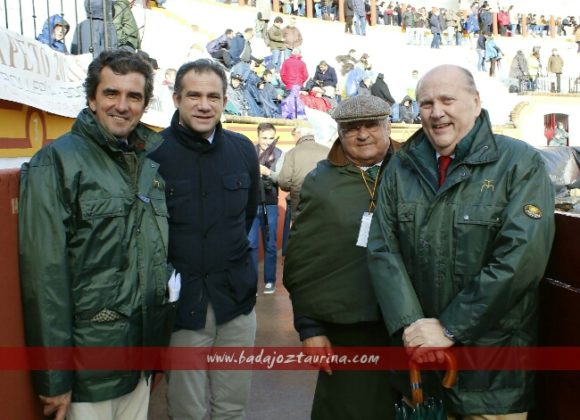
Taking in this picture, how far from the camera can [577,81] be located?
108 feet

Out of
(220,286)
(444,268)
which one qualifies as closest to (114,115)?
(220,286)

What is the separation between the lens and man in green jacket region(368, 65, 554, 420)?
215 cm

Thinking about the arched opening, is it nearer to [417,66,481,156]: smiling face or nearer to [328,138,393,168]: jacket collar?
[328,138,393,168]: jacket collar

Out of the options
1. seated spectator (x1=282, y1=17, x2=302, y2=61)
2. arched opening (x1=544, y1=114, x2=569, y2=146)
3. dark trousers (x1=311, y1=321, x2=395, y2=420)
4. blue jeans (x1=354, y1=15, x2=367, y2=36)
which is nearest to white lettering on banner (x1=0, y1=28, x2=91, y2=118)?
Result: dark trousers (x1=311, y1=321, x2=395, y2=420)

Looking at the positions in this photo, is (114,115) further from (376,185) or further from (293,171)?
(293,171)

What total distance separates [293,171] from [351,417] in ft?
14.0

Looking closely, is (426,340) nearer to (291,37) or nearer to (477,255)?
(477,255)

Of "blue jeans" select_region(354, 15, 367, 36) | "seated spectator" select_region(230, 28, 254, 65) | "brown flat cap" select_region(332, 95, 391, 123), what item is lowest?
"brown flat cap" select_region(332, 95, 391, 123)

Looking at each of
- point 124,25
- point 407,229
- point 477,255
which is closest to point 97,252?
point 407,229

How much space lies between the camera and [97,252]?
2.38 meters

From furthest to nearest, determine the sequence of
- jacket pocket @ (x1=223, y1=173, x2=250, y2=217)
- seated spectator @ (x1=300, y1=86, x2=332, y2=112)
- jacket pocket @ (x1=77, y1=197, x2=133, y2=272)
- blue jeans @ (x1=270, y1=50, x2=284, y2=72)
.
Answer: blue jeans @ (x1=270, y1=50, x2=284, y2=72), seated spectator @ (x1=300, y1=86, x2=332, y2=112), jacket pocket @ (x1=223, y1=173, x2=250, y2=217), jacket pocket @ (x1=77, y1=197, x2=133, y2=272)

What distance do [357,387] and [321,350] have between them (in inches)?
9.4

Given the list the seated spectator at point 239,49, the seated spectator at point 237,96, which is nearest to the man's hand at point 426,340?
the seated spectator at point 237,96

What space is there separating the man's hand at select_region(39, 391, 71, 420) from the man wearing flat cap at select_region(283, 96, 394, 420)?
44.7 inches
